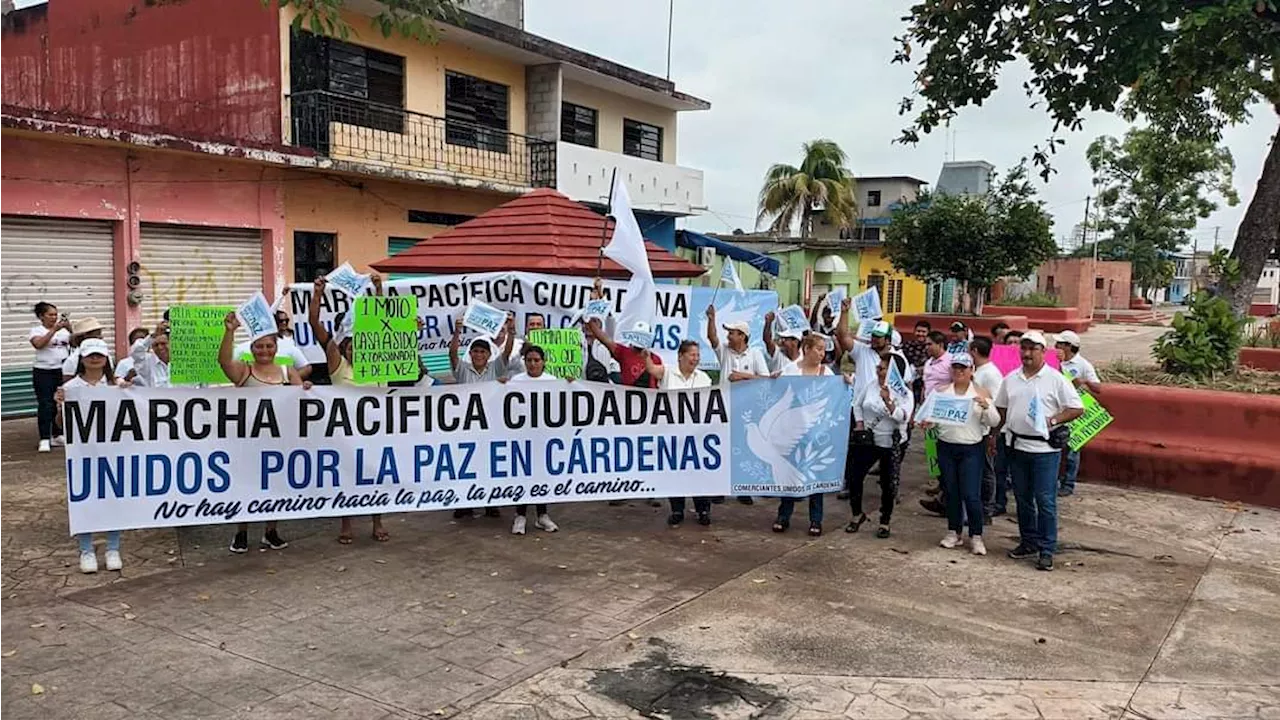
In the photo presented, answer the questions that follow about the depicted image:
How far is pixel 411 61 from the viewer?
1761 centimetres

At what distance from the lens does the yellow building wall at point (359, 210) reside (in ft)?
51.6

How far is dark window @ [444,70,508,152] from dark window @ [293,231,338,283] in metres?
3.35

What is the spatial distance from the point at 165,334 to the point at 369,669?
16.0 feet

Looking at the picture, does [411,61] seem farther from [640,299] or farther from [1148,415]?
[1148,415]

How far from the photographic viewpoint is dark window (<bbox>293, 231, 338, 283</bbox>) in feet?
52.3

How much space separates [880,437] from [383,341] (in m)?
3.88

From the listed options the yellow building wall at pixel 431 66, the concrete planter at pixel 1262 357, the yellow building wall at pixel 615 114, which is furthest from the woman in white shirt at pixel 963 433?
the yellow building wall at pixel 615 114

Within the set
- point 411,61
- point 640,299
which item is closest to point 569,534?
point 640,299

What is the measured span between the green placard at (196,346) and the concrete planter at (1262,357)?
40.4 feet

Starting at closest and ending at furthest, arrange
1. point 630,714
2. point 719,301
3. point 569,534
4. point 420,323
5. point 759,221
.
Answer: point 630,714, point 569,534, point 420,323, point 719,301, point 759,221

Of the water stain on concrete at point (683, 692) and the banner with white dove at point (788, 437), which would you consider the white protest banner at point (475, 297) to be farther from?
the water stain on concrete at point (683, 692)

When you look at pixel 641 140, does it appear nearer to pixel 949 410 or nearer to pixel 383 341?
pixel 383 341

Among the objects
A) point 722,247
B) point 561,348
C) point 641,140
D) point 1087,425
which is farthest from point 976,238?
point 561,348

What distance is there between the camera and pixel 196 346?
7086 mm
